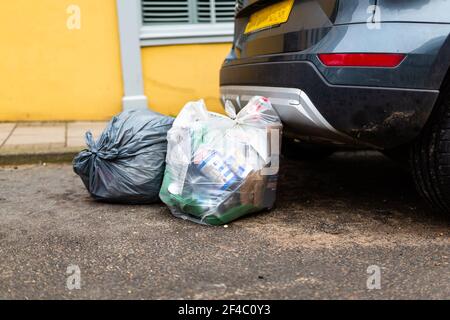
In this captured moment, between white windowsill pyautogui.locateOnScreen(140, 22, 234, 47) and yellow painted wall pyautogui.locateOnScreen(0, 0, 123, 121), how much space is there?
36 centimetres

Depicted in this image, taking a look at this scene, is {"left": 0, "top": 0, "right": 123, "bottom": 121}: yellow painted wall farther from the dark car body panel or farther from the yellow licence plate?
the dark car body panel

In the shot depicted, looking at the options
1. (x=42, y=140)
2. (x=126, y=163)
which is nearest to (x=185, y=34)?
(x=42, y=140)

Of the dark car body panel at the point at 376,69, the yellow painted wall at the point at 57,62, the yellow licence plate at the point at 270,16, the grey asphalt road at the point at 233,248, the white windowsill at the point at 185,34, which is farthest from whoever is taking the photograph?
the white windowsill at the point at 185,34

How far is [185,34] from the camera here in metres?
5.70

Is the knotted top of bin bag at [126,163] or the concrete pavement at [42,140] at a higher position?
the knotted top of bin bag at [126,163]

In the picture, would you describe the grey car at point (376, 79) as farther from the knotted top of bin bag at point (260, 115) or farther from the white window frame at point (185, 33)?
the white window frame at point (185, 33)

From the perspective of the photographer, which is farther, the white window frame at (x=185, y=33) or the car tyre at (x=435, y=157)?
the white window frame at (x=185, y=33)

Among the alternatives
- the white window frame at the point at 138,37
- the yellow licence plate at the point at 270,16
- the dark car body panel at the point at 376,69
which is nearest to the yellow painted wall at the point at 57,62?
the white window frame at the point at 138,37

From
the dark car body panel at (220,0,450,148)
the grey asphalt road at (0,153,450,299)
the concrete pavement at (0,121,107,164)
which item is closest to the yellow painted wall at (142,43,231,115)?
the concrete pavement at (0,121,107,164)

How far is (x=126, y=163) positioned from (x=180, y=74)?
2987 mm

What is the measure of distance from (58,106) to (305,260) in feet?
13.3

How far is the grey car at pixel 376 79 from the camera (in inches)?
87.2

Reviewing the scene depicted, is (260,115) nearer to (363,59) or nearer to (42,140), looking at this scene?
(363,59)

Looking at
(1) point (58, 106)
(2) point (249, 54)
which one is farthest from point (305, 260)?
(1) point (58, 106)
